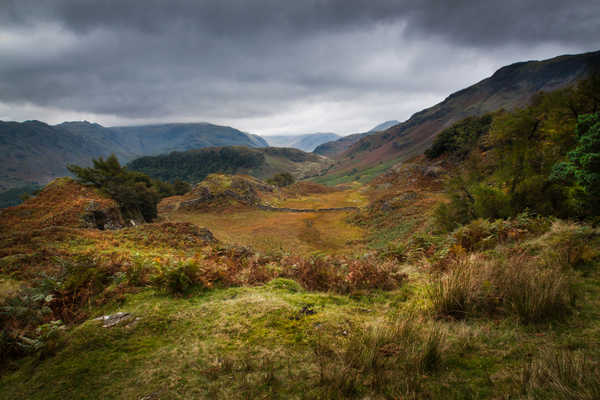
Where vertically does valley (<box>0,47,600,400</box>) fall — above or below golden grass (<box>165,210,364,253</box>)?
above

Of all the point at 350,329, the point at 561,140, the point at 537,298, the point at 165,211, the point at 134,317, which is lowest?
the point at 165,211

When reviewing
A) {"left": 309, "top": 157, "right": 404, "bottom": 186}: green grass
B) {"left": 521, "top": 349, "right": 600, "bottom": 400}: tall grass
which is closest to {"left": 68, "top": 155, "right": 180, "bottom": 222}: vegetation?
{"left": 521, "top": 349, "right": 600, "bottom": 400}: tall grass

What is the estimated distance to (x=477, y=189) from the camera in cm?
1257

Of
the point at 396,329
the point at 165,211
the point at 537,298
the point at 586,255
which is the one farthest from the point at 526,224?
the point at 165,211

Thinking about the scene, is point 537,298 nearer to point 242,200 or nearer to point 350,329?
point 350,329

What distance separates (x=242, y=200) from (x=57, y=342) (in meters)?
49.8

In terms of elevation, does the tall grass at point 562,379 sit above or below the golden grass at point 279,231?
above

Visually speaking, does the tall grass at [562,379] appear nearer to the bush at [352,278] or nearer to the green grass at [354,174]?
the bush at [352,278]

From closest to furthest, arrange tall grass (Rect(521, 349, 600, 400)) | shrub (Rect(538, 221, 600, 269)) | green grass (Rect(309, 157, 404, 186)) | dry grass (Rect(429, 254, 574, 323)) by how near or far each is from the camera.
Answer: tall grass (Rect(521, 349, 600, 400))
dry grass (Rect(429, 254, 574, 323))
shrub (Rect(538, 221, 600, 269))
green grass (Rect(309, 157, 404, 186))

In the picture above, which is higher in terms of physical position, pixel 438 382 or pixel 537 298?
pixel 537 298

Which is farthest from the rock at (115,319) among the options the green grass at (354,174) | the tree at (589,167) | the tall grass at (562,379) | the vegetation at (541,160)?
the green grass at (354,174)

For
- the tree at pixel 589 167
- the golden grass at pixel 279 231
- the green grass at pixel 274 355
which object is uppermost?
the tree at pixel 589 167

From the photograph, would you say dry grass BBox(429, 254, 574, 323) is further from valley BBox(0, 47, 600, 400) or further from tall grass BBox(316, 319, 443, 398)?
tall grass BBox(316, 319, 443, 398)

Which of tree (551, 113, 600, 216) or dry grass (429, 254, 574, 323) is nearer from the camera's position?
dry grass (429, 254, 574, 323)
